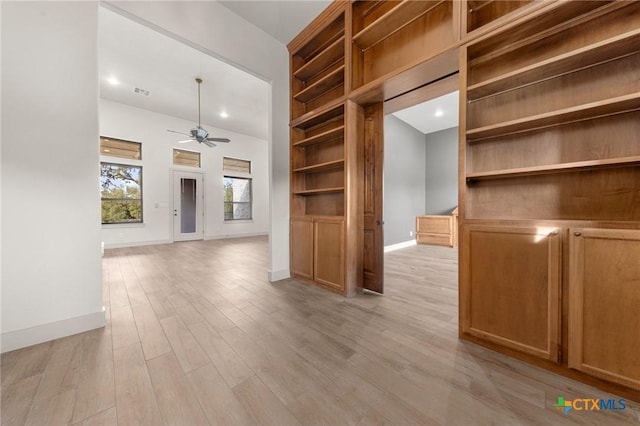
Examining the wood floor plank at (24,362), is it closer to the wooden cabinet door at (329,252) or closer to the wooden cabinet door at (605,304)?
the wooden cabinet door at (329,252)

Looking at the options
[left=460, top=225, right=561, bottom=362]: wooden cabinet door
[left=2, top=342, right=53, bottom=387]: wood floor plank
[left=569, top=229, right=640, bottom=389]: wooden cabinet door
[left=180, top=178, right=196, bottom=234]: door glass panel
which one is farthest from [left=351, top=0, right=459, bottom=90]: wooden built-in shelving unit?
[left=180, top=178, right=196, bottom=234]: door glass panel

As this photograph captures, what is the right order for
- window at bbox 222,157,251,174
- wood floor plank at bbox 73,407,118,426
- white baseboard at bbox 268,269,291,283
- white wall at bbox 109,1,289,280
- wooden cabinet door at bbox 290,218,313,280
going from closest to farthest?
wood floor plank at bbox 73,407,118,426 → white wall at bbox 109,1,289,280 → wooden cabinet door at bbox 290,218,313,280 → white baseboard at bbox 268,269,291,283 → window at bbox 222,157,251,174

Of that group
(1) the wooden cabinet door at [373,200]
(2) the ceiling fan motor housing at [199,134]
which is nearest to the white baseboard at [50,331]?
(1) the wooden cabinet door at [373,200]

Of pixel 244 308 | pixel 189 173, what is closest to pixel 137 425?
pixel 244 308

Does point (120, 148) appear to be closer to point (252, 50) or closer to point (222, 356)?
point (252, 50)

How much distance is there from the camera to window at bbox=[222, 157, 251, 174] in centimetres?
769

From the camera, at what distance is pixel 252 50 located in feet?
9.76

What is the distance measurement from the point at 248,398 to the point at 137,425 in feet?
1.55

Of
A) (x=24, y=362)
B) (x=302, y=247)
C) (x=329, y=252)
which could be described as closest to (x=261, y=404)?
(x=24, y=362)

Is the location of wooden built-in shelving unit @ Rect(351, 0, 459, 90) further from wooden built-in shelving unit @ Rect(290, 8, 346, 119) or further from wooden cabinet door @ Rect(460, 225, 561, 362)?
wooden cabinet door @ Rect(460, 225, 561, 362)

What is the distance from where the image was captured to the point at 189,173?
6859 mm

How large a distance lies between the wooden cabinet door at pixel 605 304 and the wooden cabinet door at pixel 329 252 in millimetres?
1758
